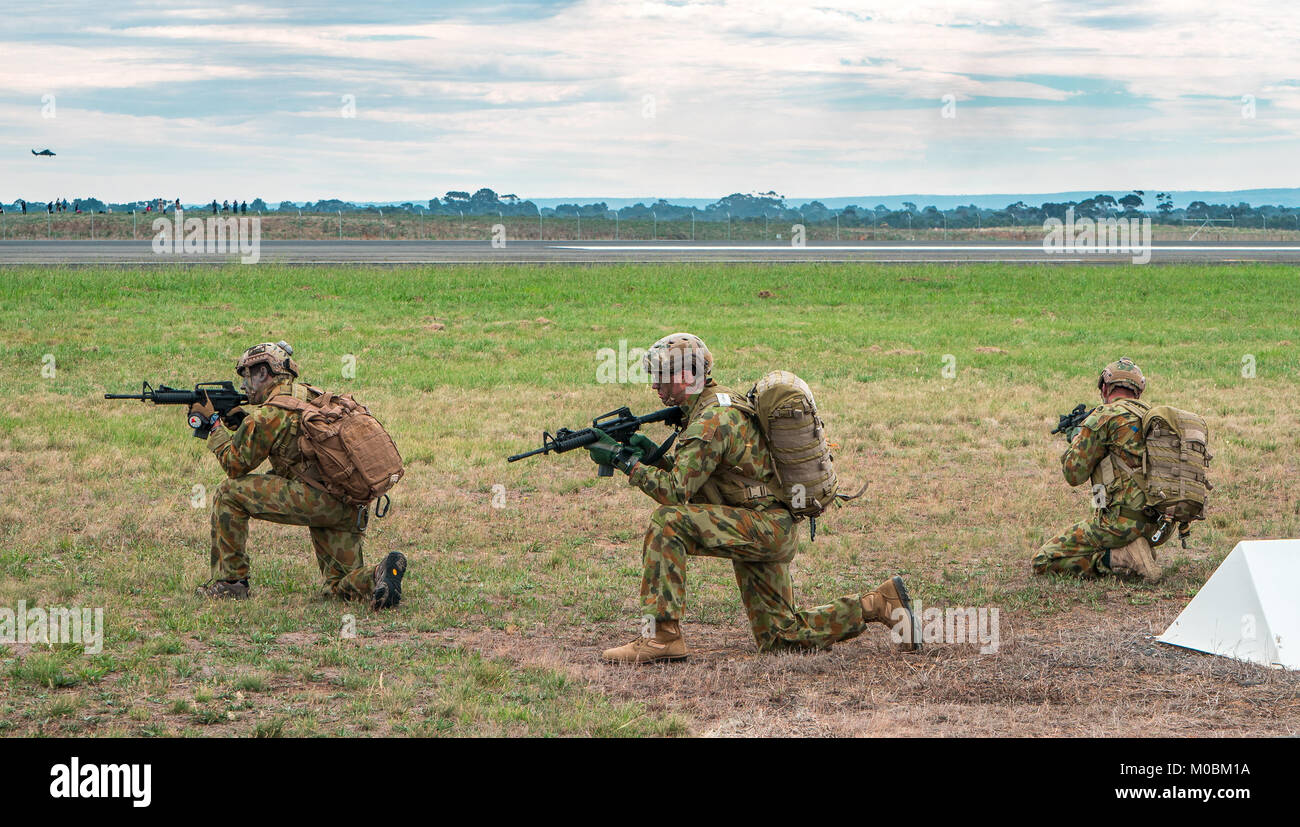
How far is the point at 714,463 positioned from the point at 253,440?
10.4 ft

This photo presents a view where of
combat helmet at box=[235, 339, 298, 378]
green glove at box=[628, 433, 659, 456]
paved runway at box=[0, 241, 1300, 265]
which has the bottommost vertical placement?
green glove at box=[628, 433, 659, 456]

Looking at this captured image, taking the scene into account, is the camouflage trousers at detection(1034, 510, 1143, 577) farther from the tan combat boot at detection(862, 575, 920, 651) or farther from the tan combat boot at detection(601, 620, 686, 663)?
the tan combat boot at detection(601, 620, 686, 663)

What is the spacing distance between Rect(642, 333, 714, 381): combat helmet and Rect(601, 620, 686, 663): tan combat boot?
4.71 feet

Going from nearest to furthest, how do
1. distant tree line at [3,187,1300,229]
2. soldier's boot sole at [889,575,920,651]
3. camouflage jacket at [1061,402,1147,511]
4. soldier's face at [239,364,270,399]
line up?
soldier's boot sole at [889,575,920,651] < soldier's face at [239,364,270,399] < camouflage jacket at [1061,402,1147,511] < distant tree line at [3,187,1300,229]

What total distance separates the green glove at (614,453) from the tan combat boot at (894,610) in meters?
1.66

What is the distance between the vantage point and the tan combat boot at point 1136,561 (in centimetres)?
899

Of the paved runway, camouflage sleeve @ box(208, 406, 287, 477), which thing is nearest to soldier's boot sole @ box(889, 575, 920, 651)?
camouflage sleeve @ box(208, 406, 287, 477)

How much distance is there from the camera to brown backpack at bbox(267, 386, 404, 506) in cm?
793

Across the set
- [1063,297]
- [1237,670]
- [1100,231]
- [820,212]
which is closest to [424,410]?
[1237,670]

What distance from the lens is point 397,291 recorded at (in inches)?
1160

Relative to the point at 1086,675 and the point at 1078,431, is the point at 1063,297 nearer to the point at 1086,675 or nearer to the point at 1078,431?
the point at 1078,431

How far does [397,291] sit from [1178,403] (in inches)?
734

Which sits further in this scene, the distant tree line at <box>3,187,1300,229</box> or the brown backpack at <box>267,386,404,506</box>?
the distant tree line at <box>3,187,1300,229</box>

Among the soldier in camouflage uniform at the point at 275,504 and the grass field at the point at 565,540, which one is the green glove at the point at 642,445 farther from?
the soldier in camouflage uniform at the point at 275,504
